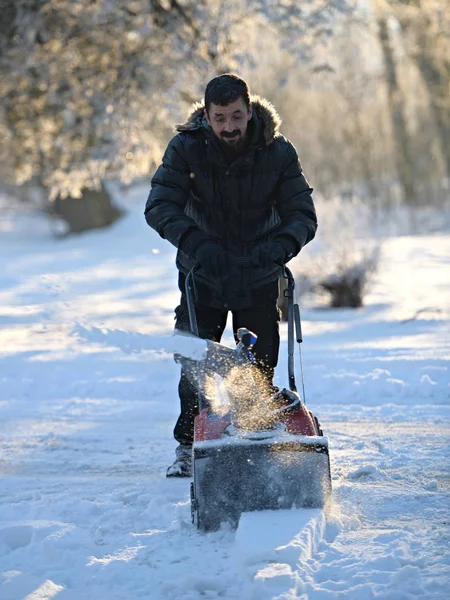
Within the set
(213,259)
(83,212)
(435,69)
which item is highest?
(435,69)

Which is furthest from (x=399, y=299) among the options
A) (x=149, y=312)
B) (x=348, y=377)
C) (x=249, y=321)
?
(x=249, y=321)

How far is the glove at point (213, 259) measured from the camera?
3.96 meters

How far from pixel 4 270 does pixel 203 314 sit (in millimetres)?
11971

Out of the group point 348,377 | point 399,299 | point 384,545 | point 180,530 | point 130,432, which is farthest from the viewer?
point 399,299

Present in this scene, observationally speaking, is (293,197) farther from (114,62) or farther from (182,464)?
(114,62)

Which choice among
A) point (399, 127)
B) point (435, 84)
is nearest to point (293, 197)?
point (435, 84)

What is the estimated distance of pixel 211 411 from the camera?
4.00 metres

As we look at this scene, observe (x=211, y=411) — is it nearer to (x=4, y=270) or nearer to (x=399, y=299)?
(x=399, y=299)

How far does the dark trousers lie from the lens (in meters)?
4.43

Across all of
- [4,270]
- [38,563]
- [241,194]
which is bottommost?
[38,563]

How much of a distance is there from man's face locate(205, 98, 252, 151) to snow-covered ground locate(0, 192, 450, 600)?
4.24 feet

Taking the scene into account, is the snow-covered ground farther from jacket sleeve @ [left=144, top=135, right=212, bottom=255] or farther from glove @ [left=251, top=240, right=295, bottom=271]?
glove @ [left=251, top=240, right=295, bottom=271]

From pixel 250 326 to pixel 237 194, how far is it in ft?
2.22

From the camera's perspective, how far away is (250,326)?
4449mm
